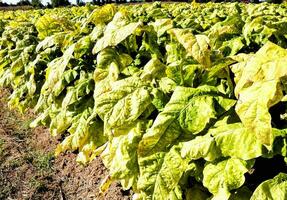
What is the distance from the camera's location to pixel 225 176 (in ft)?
5.93

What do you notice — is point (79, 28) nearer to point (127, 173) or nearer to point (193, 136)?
point (127, 173)

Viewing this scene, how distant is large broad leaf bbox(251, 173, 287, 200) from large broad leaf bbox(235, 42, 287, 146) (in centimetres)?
31

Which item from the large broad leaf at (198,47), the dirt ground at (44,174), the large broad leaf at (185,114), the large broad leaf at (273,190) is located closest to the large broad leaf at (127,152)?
the large broad leaf at (185,114)

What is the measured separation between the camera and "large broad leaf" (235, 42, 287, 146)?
1486 millimetres

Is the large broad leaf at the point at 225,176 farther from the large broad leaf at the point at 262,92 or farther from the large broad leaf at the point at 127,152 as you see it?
the large broad leaf at the point at 127,152

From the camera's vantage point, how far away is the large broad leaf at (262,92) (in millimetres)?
1486

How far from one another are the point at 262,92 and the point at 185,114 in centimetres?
50

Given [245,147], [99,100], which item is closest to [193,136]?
[245,147]

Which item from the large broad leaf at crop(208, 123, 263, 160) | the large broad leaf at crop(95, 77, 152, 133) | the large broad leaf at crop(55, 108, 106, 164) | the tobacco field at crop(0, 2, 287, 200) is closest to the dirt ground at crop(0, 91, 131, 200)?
the large broad leaf at crop(55, 108, 106, 164)

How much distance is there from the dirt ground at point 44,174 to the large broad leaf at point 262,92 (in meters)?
2.40

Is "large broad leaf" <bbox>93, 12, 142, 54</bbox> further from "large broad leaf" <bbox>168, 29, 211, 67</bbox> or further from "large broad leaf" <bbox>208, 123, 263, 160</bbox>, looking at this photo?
"large broad leaf" <bbox>208, 123, 263, 160</bbox>

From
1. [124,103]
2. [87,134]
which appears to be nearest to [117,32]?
[124,103]

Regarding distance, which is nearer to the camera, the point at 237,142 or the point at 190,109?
the point at 237,142

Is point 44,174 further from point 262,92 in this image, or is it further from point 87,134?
point 262,92
